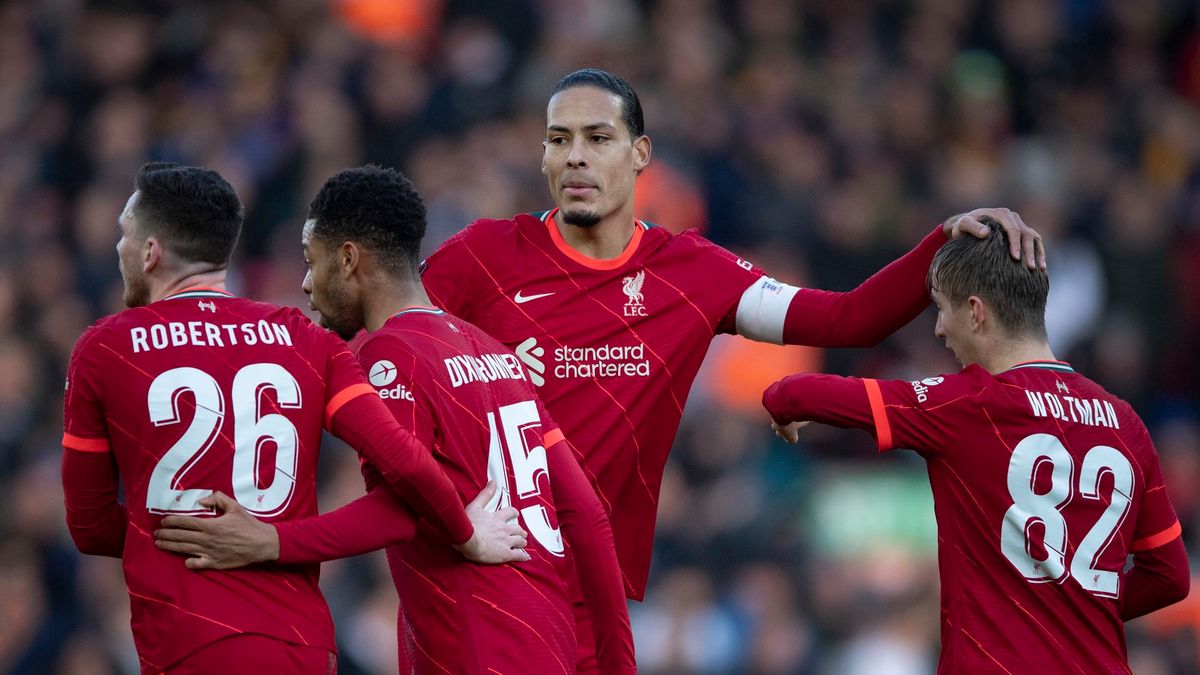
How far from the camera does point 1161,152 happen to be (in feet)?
41.0

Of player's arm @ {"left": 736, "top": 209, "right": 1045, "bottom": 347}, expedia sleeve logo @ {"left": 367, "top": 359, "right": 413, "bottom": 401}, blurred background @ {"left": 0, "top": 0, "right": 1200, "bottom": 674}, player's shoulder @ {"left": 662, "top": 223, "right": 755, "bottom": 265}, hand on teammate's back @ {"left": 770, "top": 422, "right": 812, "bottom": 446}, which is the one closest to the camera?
expedia sleeve logo @ {"left": 367, "top": 359, "right": 413, "bottom": 401}

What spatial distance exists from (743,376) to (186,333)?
263 inches

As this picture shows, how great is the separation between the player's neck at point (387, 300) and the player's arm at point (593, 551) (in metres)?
0.57

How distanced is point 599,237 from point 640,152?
330 mm

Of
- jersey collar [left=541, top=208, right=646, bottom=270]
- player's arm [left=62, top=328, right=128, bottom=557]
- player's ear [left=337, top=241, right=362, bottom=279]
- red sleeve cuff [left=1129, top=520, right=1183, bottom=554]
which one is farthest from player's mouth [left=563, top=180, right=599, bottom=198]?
red sleeve cuff [left=1129, top=520, right=1183, bottom=554]

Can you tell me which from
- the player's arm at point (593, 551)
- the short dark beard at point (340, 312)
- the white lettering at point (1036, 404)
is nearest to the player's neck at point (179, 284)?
the short dark beard at point (340, 312)

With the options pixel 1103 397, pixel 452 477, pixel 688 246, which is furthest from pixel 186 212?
pixel 1103 397

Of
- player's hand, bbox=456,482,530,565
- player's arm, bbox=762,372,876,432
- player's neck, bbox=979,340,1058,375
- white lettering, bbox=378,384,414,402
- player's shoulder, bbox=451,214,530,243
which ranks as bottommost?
player's hand, bbox=456,482,530,565

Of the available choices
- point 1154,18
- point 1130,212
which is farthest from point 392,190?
point 1154,18

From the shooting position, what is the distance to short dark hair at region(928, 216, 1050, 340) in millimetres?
5055

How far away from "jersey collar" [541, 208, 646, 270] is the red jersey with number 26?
1232mm

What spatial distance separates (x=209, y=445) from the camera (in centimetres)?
461

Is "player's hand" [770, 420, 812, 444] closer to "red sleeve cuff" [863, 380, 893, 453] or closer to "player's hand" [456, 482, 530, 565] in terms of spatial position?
"red sleeve cuff" [863, 380, 893, 453]

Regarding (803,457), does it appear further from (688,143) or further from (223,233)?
(223,233)
